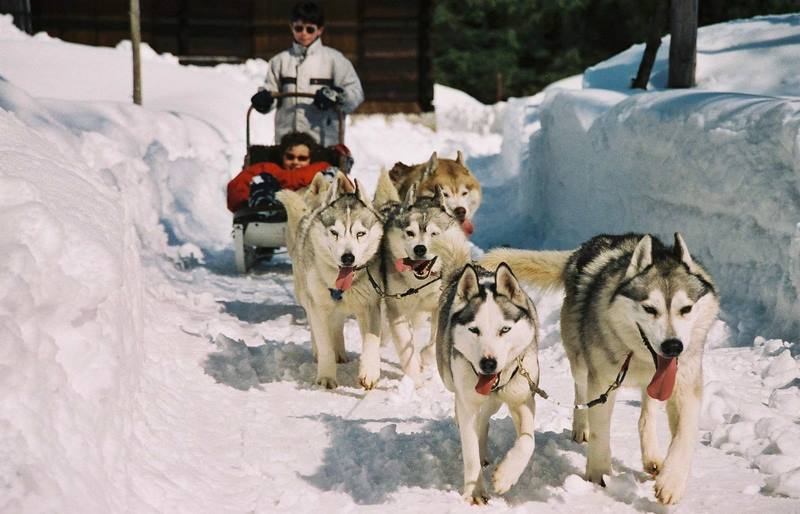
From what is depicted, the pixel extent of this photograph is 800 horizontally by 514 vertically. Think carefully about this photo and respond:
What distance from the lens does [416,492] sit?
→ 4.13m

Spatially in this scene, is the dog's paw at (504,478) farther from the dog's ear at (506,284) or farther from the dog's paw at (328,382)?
the dog's paw at (328,382)

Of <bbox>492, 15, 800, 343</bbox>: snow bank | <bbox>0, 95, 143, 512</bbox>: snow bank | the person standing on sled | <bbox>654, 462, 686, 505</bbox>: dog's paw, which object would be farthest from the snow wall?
<bbox>0, 95, 143, 512</bbox>: snow bank

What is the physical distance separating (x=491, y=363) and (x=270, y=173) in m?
4.99

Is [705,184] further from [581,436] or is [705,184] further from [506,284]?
[506,284]

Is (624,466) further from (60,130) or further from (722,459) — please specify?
(60,130)

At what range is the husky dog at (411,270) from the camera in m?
5.76

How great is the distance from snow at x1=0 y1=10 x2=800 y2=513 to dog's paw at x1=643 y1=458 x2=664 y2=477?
0.24ft

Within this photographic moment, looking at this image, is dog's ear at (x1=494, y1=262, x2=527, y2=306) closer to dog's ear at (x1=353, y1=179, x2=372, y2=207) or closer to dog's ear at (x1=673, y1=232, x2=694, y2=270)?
dog's ear at (x1=673, y1=232, x2=694, y2=270)

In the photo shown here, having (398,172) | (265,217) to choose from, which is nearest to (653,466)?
(265,217)

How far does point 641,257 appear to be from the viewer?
3971mm

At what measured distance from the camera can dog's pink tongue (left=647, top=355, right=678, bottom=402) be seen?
3.82 metres

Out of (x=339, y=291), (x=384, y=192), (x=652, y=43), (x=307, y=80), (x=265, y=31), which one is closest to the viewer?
(x=339, y=291)

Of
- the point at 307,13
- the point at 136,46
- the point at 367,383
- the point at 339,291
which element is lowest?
A: the point at 367,383

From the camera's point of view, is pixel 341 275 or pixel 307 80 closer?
pixel 341 275
